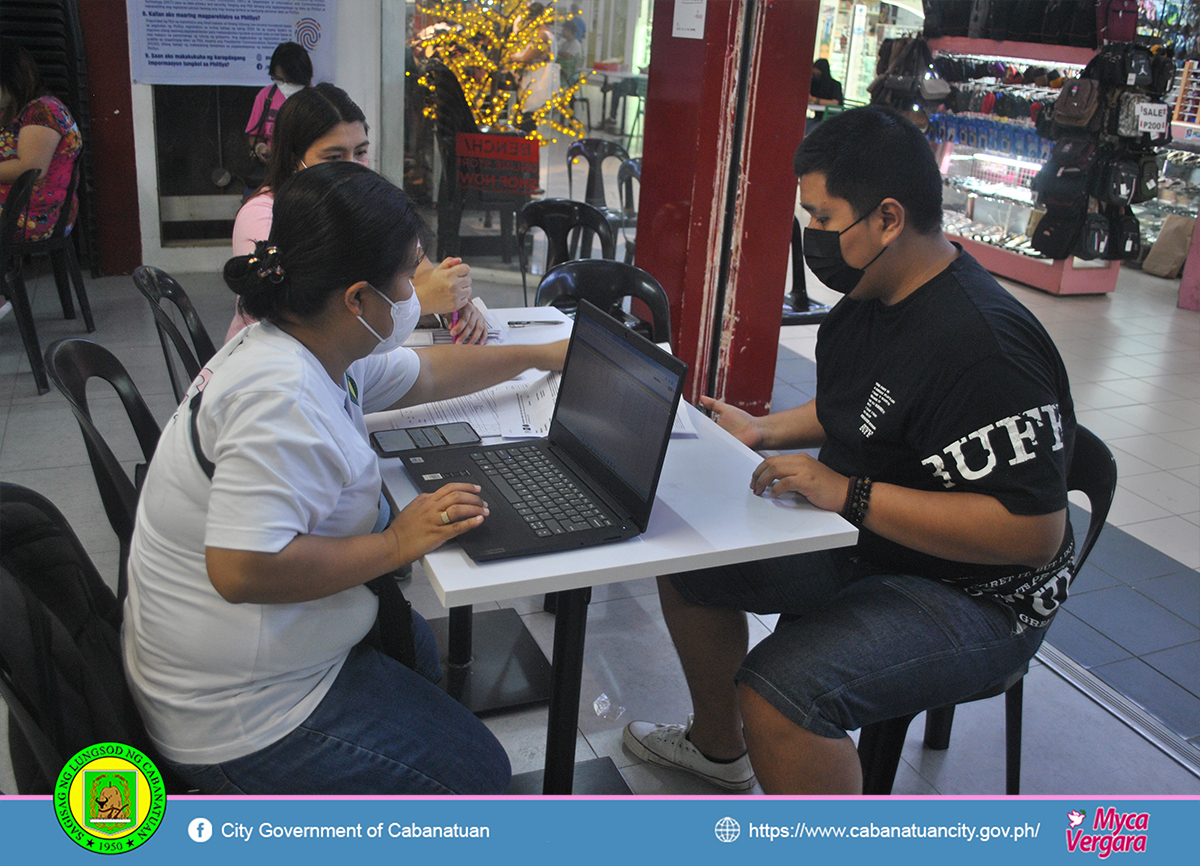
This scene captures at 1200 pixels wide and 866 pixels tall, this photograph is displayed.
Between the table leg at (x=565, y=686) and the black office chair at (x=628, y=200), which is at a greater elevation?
the black office chair at (x=628, y=200)

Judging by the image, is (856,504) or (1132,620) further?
(1132,620)

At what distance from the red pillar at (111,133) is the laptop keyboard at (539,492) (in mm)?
4780

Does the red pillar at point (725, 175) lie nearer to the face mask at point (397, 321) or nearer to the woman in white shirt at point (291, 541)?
the face mask at point (397, 321)

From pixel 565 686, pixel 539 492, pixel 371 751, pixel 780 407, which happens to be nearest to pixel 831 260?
pixel 539 492

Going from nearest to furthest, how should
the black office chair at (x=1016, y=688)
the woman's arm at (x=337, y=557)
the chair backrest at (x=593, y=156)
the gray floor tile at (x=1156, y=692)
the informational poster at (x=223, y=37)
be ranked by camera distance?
1. the woman's arm at (x=337, y=557)
2. the black office chair at (x=1016, y=688)
3. the gray floor tile at (x=1156, y=692)
4. the informational poster at (x=223, y=37)
5. the chair backrest at (x=593, y=156)

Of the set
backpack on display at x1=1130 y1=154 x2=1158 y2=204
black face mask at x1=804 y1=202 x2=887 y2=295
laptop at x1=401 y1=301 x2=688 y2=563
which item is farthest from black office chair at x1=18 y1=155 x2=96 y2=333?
backpack on display at x1=1130 y1=154 x2=1158 y2=204

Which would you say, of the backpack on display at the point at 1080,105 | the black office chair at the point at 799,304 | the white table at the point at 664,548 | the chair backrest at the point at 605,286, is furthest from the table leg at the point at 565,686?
the backpack on display at the point at 1080,105

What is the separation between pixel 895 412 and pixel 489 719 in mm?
1237

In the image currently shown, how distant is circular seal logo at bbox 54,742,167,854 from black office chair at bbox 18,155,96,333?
3579mm

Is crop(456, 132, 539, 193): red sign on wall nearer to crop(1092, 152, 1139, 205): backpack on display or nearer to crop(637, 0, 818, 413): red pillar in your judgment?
crop(637, 0, 818, 413): red pillar

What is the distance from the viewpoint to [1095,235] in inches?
235

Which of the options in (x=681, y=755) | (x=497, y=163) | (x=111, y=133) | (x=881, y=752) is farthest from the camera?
(x=111, y=133)

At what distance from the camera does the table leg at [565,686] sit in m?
1.67

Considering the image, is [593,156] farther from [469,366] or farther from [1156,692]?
[1156,692]
